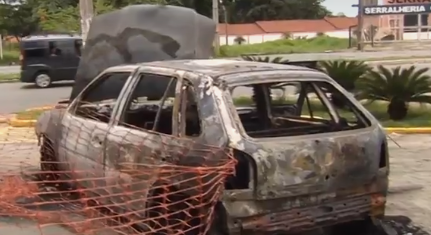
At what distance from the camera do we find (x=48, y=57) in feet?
77.0

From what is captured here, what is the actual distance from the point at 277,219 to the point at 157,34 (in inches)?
256

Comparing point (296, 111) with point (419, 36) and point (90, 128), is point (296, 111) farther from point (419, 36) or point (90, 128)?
point (419, 36)

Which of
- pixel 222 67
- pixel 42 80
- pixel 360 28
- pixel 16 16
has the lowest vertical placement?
pixel 42 80

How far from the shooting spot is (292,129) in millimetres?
5609

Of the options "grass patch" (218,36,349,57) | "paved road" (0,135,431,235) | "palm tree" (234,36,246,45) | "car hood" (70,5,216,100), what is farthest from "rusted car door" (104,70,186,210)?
"palm tree" (234,36,246,45)

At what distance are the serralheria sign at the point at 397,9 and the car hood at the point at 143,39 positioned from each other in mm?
38883

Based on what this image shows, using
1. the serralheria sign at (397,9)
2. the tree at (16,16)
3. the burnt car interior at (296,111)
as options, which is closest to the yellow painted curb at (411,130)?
the burnt car interior at (296,111)

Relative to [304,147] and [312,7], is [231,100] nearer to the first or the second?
[304,147]

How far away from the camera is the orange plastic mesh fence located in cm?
509

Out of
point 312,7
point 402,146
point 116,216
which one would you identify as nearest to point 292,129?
point 116,216

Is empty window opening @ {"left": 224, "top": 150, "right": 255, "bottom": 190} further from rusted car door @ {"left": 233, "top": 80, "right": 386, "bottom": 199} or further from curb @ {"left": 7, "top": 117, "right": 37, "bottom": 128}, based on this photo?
curb @ {"left": 7, "top": 117, "right": 37, "bottom": 128}

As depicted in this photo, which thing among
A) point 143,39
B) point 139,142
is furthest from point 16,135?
point 139,142

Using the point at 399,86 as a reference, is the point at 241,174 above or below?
above

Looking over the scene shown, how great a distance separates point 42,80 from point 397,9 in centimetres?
3285
